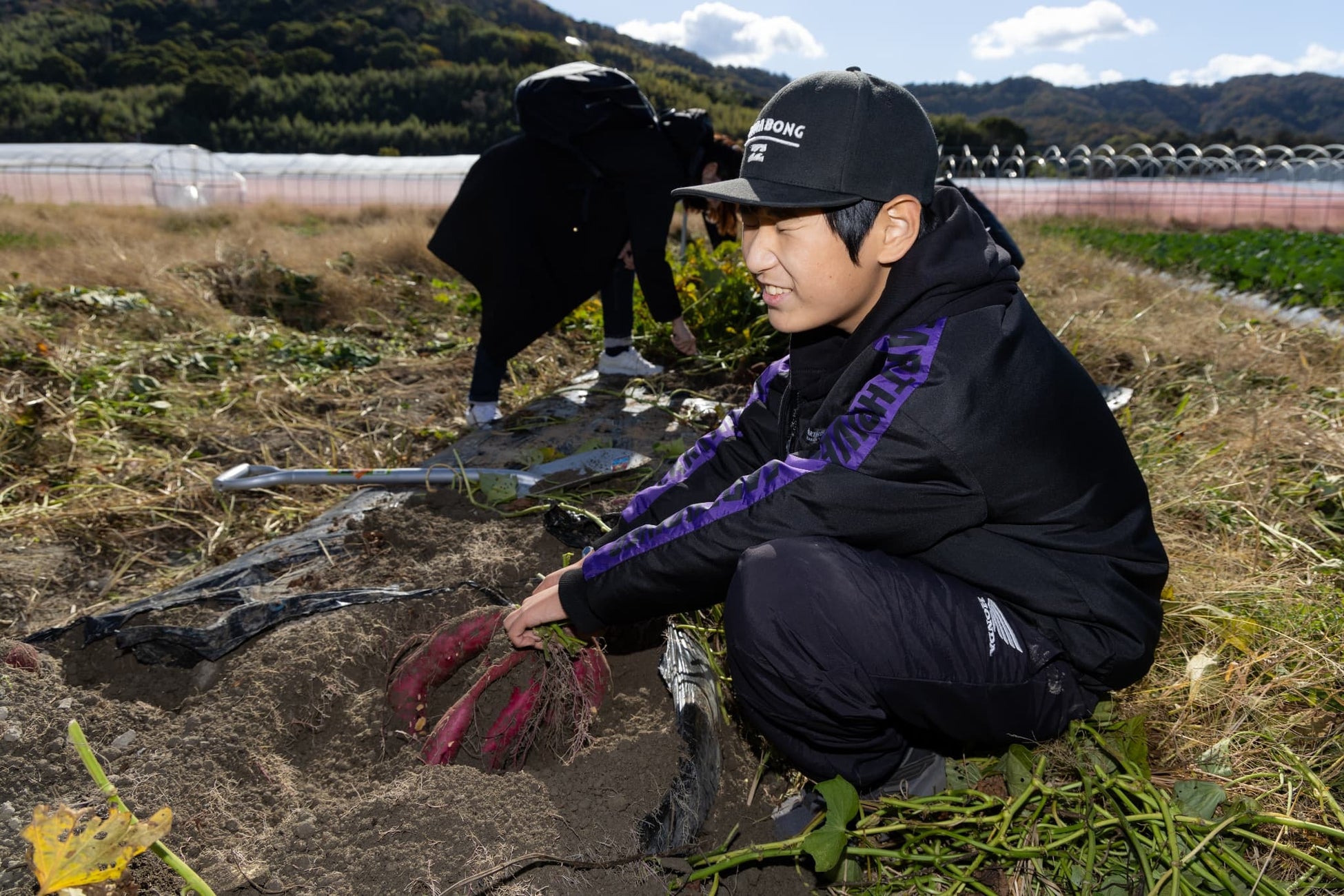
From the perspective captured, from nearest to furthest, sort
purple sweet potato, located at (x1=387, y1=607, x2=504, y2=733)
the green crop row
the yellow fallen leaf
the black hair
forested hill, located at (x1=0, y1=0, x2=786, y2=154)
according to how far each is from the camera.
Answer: the yellow fallen leaf < the black hair < purple sweet potato, located at (x1=387, y1=607, x2=504, y2=733) < the green crop row < forested hill, located at (x1=0, y1=0, x2=786, y2=154)

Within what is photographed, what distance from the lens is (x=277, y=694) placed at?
163 centimetres

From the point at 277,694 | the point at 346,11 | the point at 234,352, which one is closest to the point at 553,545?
the point at 277,694

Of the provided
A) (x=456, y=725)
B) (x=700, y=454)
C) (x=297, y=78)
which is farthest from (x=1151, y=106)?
(x=456, y=725)

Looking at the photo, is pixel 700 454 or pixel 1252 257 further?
pixel 1252 257

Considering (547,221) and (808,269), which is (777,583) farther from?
(547,221)

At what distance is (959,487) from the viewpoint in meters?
1.31

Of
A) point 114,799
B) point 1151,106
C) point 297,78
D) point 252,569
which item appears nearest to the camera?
point 114,799

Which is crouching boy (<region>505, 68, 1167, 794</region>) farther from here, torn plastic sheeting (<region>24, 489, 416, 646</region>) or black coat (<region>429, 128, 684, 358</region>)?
black coat (<region>429, 128, 684, 358</region>)

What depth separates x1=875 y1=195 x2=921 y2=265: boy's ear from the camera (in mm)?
1374

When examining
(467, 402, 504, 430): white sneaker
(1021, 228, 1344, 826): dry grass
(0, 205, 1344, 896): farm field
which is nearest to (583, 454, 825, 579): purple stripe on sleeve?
(0, 205, 1344, 896): farm field

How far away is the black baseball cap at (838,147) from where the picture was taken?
4.34 ft

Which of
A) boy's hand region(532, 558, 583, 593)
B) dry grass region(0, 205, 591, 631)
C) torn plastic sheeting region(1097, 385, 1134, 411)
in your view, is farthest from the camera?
torn plastic sheeting region(1097, 385, 1134, 411)

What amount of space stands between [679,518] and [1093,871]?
85 centimetres

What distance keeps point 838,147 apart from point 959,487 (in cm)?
55
